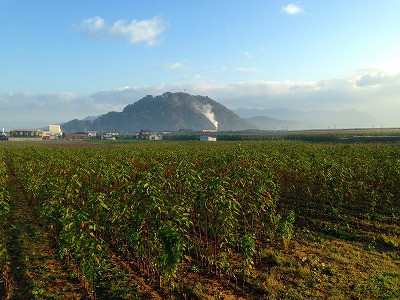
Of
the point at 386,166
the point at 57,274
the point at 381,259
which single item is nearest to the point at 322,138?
the point at 386,166

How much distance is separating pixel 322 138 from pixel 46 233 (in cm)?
11279

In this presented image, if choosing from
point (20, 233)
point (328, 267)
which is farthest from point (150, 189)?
point (20, 233)

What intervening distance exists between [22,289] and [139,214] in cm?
Answer: 508

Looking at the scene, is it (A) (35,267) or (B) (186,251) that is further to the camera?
(B) (186,251)

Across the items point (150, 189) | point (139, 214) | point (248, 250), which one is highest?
point (150, 189)

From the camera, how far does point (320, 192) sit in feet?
63.7

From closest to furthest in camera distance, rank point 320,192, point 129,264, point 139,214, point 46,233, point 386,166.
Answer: point 139,214, point 129,264, point 46,233, point 320,192, point 386,166

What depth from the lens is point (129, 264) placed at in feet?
41.3

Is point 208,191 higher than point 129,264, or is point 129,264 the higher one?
point 208,191

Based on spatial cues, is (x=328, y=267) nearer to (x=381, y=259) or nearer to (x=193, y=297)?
(x=381, y=259)

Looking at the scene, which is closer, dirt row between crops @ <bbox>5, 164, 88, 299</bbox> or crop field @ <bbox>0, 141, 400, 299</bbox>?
crop field @ <bbox>0, 141, 400, 299</bbox>

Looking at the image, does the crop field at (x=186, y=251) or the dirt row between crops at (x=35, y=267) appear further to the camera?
the dirt row between crops at (x=35, y=267)

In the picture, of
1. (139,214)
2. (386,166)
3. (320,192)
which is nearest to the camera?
(139,214)

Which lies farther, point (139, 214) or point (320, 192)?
point (320, 192)
